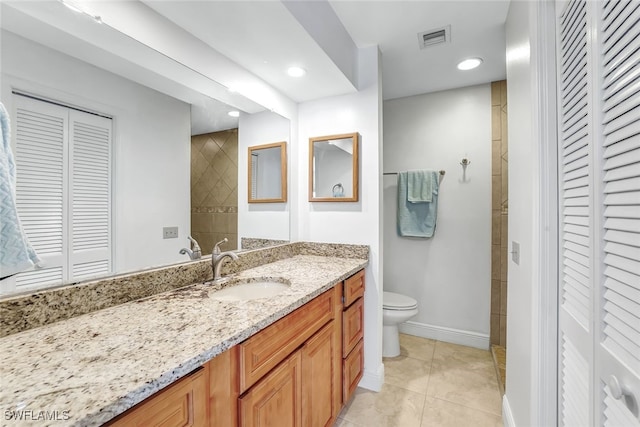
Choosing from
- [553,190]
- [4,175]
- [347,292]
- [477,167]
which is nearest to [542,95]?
[553,190]

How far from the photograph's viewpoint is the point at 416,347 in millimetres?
2475

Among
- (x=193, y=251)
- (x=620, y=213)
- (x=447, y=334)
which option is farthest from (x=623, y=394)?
(x=447, y=334)

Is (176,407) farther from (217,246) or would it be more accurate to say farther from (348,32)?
(348,32)

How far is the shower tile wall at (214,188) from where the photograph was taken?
57.2 inches

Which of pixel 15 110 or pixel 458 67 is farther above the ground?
pixel 458 67

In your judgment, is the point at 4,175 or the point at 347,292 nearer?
the point at 4,175

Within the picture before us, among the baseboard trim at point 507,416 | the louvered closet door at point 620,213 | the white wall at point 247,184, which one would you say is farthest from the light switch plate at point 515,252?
the white wall at point 247,184

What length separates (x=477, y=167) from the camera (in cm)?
245

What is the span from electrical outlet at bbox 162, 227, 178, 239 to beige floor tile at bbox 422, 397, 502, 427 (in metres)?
1.73

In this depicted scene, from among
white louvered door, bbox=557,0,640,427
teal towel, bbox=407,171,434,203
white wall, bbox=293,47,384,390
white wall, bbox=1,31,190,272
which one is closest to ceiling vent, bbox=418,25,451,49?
white wall, bbox=293,47,384,390

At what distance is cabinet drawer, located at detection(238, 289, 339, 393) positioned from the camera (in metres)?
0.86

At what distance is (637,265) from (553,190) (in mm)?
556

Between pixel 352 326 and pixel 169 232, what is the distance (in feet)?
3.82

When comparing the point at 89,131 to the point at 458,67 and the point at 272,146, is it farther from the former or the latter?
the point at 458,67
